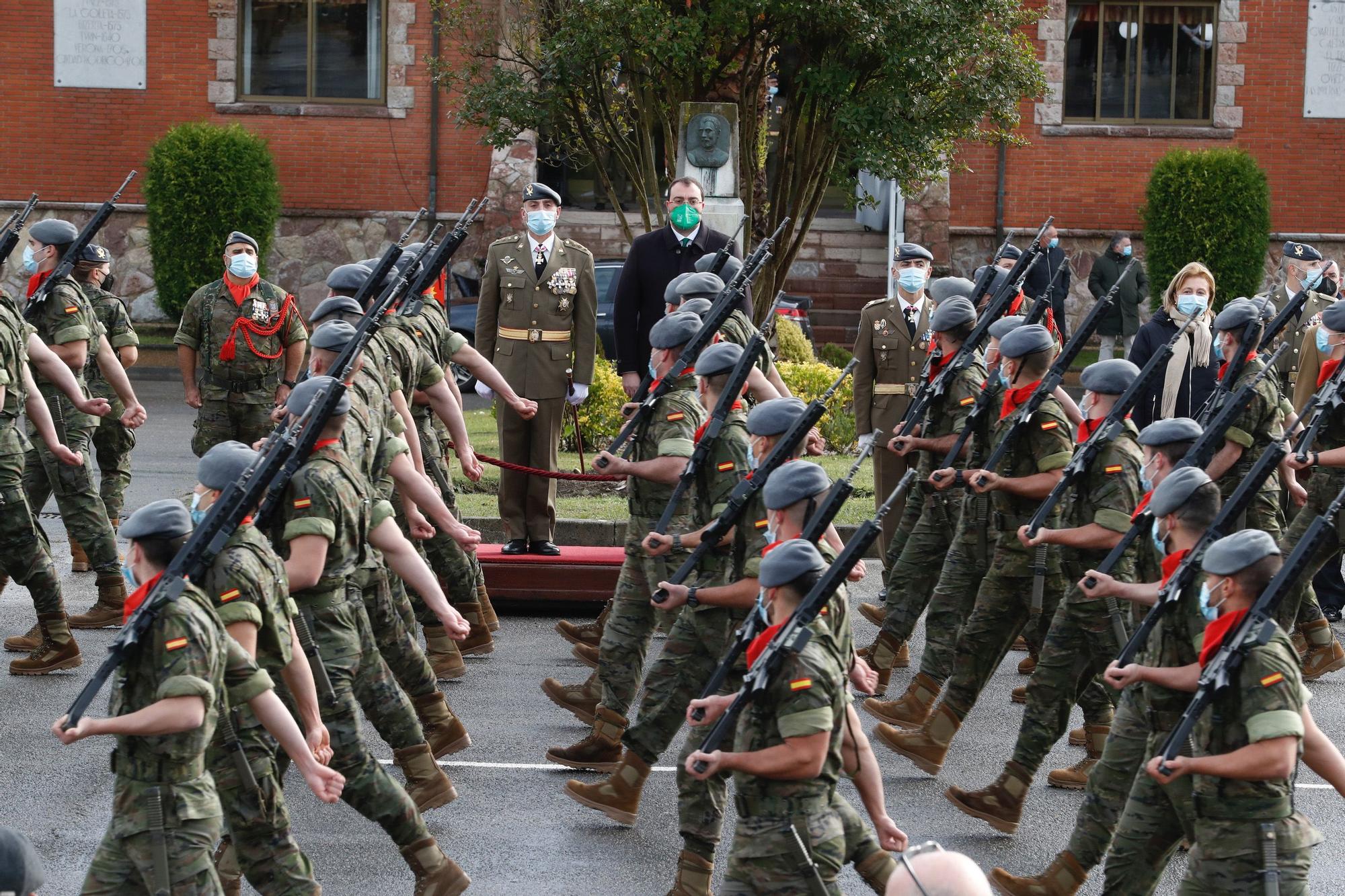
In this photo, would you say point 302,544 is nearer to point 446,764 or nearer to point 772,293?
point 446,764

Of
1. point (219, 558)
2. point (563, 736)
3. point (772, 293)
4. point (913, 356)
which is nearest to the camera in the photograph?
point (219, 558)

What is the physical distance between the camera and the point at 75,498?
999 centimetres

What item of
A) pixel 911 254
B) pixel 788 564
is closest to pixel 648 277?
pixel 911 254

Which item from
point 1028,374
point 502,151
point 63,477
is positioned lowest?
point 63,477

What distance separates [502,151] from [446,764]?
1703 cm

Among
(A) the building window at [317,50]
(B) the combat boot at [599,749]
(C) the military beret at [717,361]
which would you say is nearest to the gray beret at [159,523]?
(C) the military beret at [717,361]

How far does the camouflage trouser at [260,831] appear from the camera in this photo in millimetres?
5496

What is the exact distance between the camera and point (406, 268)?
9.55 meters

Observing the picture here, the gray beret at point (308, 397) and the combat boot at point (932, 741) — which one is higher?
the gray beret at point (308, 397)

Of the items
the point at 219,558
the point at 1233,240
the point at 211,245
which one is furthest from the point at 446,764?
the point at 1233,240

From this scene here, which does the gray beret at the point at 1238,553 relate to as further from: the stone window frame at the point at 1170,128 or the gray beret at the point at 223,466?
the stone window frame at the point at 1170,128

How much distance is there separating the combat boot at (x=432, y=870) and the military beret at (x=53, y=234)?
590cm

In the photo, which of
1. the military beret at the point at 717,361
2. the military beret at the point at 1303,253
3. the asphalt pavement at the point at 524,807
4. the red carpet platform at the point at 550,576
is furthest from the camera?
the military beret at the point at 1303,253

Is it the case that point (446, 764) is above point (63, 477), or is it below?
below
